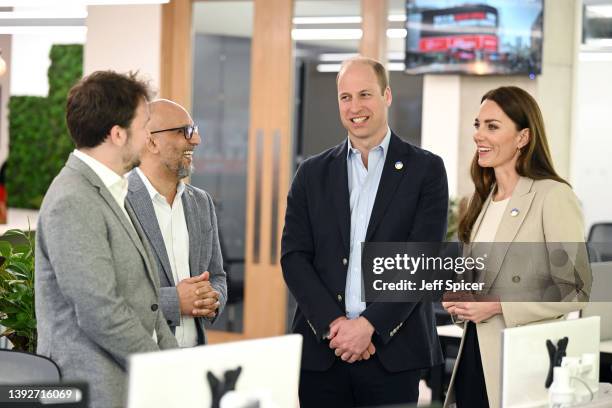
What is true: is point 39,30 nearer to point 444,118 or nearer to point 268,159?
point 268,159

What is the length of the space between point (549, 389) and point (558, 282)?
629 millimetres

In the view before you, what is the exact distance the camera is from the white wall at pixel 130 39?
862 centimetres

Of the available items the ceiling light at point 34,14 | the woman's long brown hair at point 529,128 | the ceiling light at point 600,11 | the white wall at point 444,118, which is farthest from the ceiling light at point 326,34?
the woman's long brown hair at point 529,128

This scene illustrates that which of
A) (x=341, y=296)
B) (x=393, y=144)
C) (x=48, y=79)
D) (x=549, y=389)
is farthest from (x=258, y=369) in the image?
(x=48, y=79)

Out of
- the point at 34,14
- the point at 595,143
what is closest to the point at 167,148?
the point at 34,14

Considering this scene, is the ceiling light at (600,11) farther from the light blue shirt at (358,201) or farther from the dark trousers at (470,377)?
the dark trousers at (470,377)

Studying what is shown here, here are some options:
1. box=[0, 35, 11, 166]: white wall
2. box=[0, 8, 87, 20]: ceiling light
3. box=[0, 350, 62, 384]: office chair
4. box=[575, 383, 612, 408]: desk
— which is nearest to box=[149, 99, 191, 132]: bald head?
box=[0, 350, 62, 384]: office chair

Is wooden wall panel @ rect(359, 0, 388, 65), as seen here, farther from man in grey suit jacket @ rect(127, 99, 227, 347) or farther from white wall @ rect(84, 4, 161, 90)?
man in grey suit jacket @ rect(127, 99, 227, 347)

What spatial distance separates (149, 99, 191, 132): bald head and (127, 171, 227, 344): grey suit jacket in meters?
0.21

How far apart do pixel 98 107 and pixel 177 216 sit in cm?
88

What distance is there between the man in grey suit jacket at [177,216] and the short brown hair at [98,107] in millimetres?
697

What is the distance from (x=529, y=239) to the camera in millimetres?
3701

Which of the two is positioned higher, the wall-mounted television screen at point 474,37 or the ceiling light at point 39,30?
the ceiling light at point 39,30

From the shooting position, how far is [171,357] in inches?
94.0
